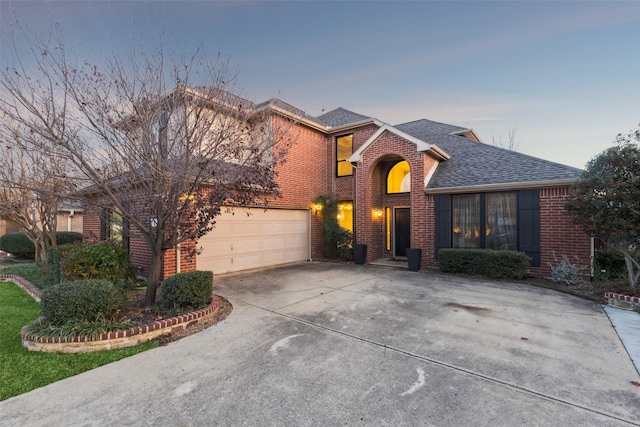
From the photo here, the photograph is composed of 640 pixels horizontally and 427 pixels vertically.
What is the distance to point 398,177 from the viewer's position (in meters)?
11.9

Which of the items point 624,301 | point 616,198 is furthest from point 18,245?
point 616,198

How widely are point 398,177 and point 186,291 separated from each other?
952 centimetres

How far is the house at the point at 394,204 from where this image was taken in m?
8.01

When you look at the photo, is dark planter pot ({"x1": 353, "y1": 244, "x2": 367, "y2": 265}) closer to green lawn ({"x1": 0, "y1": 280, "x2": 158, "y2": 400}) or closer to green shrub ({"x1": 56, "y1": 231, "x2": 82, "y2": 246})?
green lawn ({"x1": 0, "y1": 280, "x2": 158, "y2": 400})

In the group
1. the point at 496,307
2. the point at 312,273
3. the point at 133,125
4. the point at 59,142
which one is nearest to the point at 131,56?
the point at 133,125

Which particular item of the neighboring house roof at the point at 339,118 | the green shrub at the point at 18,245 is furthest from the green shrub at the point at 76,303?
the green shrub at the point at 18,245

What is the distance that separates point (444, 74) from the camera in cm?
1113

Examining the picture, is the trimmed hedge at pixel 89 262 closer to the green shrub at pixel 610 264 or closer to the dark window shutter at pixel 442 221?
the dark window shutter at pixel 442 221

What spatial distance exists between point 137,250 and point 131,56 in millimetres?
5953

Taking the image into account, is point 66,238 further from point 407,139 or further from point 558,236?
point 558,236

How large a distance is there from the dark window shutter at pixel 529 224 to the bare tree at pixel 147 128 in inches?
299

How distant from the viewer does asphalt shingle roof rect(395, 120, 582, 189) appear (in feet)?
27.1

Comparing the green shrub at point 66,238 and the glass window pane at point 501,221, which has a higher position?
the glass window pane at point 501,221

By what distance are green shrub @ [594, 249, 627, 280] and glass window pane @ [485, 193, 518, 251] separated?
186cm
